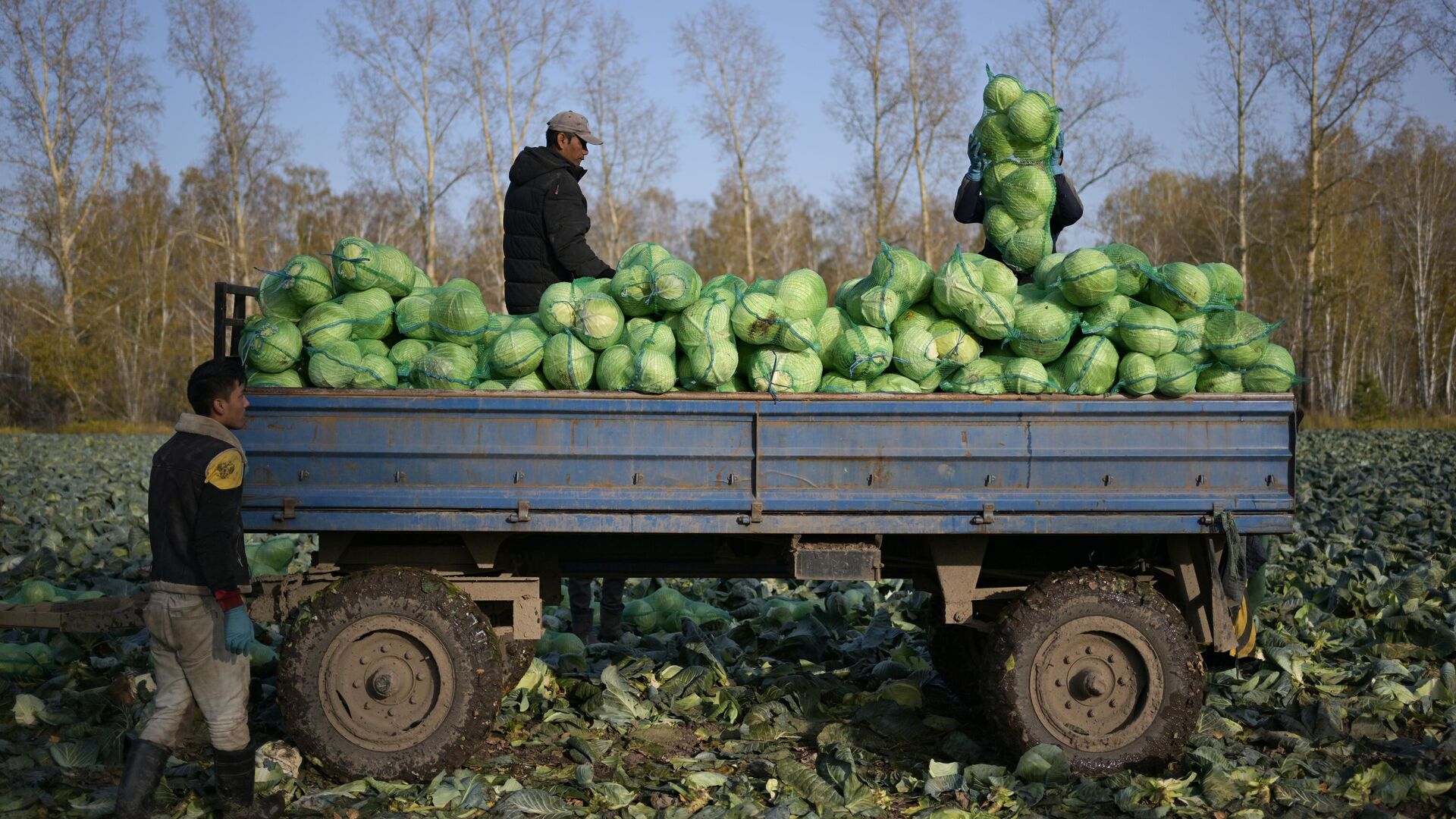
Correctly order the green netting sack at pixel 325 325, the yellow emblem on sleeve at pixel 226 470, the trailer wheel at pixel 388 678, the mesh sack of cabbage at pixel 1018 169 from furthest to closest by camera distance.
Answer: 1. the mesh sack of cabbage at pixel 1018 169
2. the green netting sack at pixel 325 325
3. the trailer wheel at pixel 388 678
4. the yellow emblem on sleeve at pixel 226 470

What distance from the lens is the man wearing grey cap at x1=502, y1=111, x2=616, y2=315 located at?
21.1 ft

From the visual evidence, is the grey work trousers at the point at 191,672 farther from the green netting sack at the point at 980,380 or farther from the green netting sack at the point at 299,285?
the green netting sack at the point at 980,380

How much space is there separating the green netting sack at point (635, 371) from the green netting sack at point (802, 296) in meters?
0.61

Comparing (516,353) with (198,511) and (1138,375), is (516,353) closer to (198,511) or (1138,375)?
(198,511)

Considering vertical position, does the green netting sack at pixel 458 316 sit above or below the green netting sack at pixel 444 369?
above

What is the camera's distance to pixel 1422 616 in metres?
7.46

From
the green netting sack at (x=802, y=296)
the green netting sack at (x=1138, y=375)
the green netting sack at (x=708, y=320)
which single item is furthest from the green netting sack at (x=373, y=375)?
the green netting sack at (x=1138, y=375)

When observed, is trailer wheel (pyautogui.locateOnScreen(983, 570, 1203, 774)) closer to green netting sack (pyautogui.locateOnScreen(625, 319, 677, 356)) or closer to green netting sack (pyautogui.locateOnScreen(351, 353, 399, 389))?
green netting sack (pyautogui.locateOnScreen(625, 319, 677, 356))

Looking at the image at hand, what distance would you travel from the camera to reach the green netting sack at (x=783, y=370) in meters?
5.10

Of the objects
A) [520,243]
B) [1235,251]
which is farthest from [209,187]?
[520,243]

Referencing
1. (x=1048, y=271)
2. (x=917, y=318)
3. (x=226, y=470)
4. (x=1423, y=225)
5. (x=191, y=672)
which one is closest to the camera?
(x=226, y=470)

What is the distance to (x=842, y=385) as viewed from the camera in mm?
5258

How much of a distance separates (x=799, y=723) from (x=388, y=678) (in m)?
2.14

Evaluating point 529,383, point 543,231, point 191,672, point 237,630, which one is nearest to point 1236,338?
point 529,383
